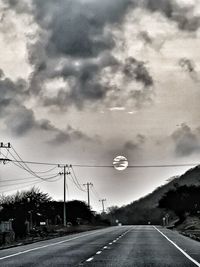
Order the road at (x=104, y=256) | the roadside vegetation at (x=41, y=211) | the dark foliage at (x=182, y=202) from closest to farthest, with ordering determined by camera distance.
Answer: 1. the road at (x=104, y=256)
2. the roadside vegetation at (x=41, y=211)
3. the dark foliage at (x=182, y=202)

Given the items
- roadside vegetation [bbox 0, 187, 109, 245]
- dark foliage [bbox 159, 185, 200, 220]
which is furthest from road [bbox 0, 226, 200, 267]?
dark foliage [bbox 159, 185, 200, 220]

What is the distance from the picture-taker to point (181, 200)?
436 ft

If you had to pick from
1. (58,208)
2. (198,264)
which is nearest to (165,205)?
(58,208)

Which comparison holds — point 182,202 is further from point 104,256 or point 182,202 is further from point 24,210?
point 104,256

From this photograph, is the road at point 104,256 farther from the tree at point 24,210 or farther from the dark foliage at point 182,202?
the dark foliage at point 182,202

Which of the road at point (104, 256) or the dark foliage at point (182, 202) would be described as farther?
the dark foliage at point (182, 202)

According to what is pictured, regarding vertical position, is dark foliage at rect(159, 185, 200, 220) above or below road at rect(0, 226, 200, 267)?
above

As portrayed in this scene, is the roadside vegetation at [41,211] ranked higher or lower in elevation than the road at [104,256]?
higher

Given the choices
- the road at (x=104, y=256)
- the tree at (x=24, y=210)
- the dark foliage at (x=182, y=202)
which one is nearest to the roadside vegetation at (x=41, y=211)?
the tree at (x=24, y=210)

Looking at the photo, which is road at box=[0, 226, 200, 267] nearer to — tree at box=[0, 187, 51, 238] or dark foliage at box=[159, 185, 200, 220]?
tree at box=[0, 187, 51, 238]

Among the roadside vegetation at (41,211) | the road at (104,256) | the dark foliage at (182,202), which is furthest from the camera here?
the dark foliage at (182,202)

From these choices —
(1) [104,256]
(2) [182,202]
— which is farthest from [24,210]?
(1) [104,256]

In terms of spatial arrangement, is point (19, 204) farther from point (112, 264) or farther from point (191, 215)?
point (112, 264)

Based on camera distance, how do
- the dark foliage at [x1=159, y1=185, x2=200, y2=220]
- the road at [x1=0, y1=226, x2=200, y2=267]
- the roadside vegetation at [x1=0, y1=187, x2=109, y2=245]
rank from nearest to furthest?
the road at [x1=0, y1=226, x2=200, y2=267], the roadside vegetation at [x1=0, y1=187, x2=109, y2=245], the dark foliage at [x1=159, y1=185, x2=200, y2=220]
